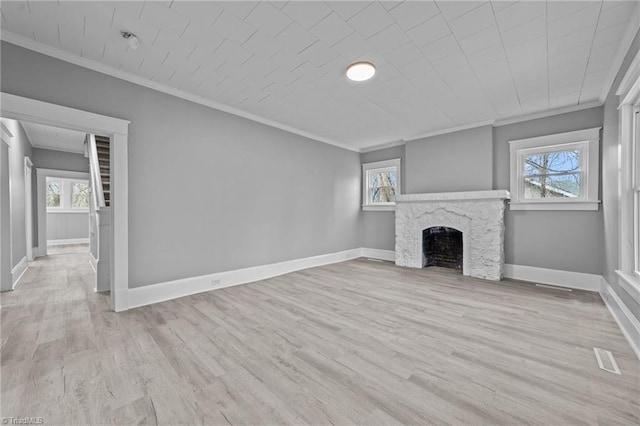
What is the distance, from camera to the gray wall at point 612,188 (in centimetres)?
275

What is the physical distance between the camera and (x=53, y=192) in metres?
8.61

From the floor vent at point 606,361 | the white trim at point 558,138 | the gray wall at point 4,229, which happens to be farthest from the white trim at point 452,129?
the gray wall at point 4,229

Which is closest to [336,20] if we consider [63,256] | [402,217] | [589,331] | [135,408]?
[135,408]

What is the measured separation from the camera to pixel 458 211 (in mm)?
4770

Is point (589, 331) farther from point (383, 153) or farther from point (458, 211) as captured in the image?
point (383, 153)

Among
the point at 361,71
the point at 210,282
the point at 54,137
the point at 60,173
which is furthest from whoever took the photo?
the point at 60,173

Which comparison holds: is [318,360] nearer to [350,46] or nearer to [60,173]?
[350,46]

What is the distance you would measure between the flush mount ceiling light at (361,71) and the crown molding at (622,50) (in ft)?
6.82

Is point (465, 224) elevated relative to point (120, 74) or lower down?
lower down

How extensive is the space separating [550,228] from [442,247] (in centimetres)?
174

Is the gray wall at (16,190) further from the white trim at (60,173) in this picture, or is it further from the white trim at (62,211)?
the white trim at (62,211)

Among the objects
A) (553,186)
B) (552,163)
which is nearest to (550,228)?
(553,186)

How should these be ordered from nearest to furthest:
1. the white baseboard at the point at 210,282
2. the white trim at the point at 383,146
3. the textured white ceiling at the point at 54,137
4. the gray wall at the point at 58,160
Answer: the white baseboard at the point at 210,282 → the textured white ceiling at the point at 54,137 → the white trim at the point at 383,146 → the gray wall at the point at 58,160

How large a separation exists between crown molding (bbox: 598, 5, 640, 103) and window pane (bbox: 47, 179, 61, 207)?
13024mm
